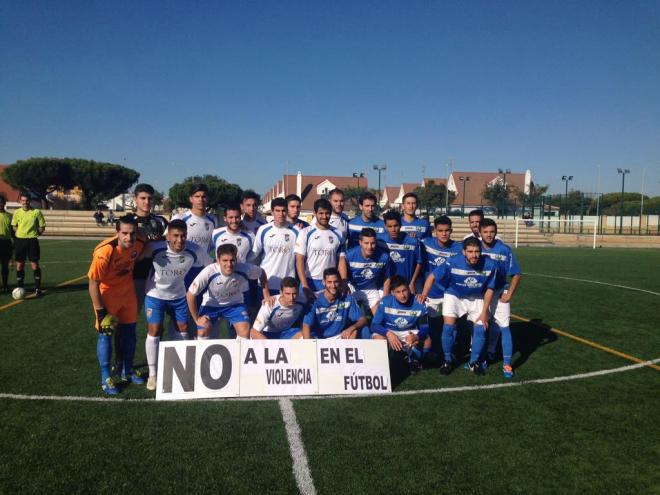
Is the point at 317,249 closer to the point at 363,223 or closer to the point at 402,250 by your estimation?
the point at 363,223

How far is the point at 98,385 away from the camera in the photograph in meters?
5.12

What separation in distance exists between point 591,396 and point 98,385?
5338 millimetres

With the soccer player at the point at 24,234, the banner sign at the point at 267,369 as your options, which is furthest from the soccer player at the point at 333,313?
the soccer player at the point at 24,234

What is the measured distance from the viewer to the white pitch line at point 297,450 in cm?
326

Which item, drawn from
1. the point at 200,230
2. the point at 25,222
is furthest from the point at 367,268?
the point at 25,222

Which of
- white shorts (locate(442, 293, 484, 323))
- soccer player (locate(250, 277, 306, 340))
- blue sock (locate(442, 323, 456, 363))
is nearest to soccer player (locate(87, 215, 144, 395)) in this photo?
soccer player (locate(250, 277, 306, 340))

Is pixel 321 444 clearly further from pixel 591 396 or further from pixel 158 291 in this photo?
pixel 591 396

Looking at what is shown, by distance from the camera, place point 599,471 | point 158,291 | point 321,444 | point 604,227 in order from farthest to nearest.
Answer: point 604,227 → point 158,291 → point 321,444 → point 599,471

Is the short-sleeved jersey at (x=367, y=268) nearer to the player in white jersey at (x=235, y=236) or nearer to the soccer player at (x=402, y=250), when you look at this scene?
the soccer player at (x=402, y=250)

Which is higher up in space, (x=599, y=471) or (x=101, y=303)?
(x=101, y=303)

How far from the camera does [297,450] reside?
3752mm

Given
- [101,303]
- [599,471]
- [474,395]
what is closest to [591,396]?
[474,395]

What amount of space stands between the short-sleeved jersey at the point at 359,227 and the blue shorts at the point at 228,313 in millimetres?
2142

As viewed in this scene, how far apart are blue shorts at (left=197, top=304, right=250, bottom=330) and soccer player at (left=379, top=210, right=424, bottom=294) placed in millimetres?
2252
